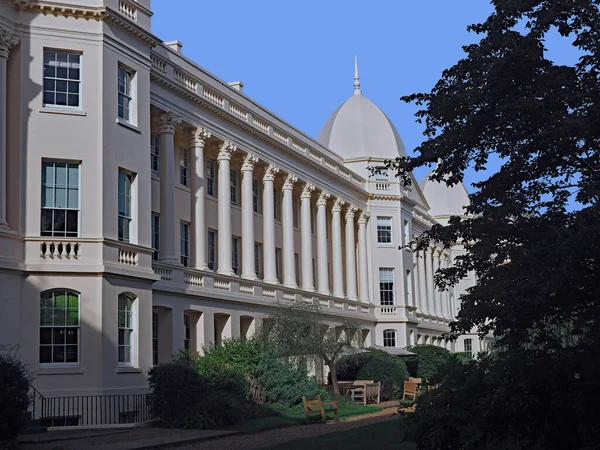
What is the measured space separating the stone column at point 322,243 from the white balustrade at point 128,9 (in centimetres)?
2402

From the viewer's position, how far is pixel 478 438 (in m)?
13.7

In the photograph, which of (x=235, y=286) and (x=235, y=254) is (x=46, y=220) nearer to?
(x=235, y=286)

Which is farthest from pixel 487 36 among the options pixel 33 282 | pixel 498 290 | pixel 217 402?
pixel 33 282

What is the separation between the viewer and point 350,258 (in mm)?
56750

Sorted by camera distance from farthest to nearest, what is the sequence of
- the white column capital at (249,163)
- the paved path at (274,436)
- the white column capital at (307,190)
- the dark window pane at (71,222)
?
the white column capital at (307,190) → the white column capital at (249,163) → the dark window pane at (71,222) → the paved path at (274,436)

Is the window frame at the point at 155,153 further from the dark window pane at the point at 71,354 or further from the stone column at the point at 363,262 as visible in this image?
the stone column at the point at 363,262

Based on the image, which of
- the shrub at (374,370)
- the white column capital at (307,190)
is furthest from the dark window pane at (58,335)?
the white column capital at (307,190)

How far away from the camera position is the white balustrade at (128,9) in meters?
29.0

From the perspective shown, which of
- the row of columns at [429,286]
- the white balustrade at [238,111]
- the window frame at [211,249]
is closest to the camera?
the window frame at [211,249]

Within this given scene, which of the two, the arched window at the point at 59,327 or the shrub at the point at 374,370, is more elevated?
the arched window at the point at 59,327

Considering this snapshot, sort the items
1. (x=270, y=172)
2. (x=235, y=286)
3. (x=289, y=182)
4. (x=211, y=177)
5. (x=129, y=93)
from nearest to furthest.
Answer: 1. (x=129, y=93)
2. (x=235, y=286)
3. (x=211, y=177)
4. (x=270, y=172)
5. (x=289, y=182)

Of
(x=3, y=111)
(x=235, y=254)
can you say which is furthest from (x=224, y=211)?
(x=3, y=111)

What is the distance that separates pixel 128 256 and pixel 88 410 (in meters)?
4.94

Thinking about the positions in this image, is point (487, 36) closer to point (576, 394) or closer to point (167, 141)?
point (576, 394)
